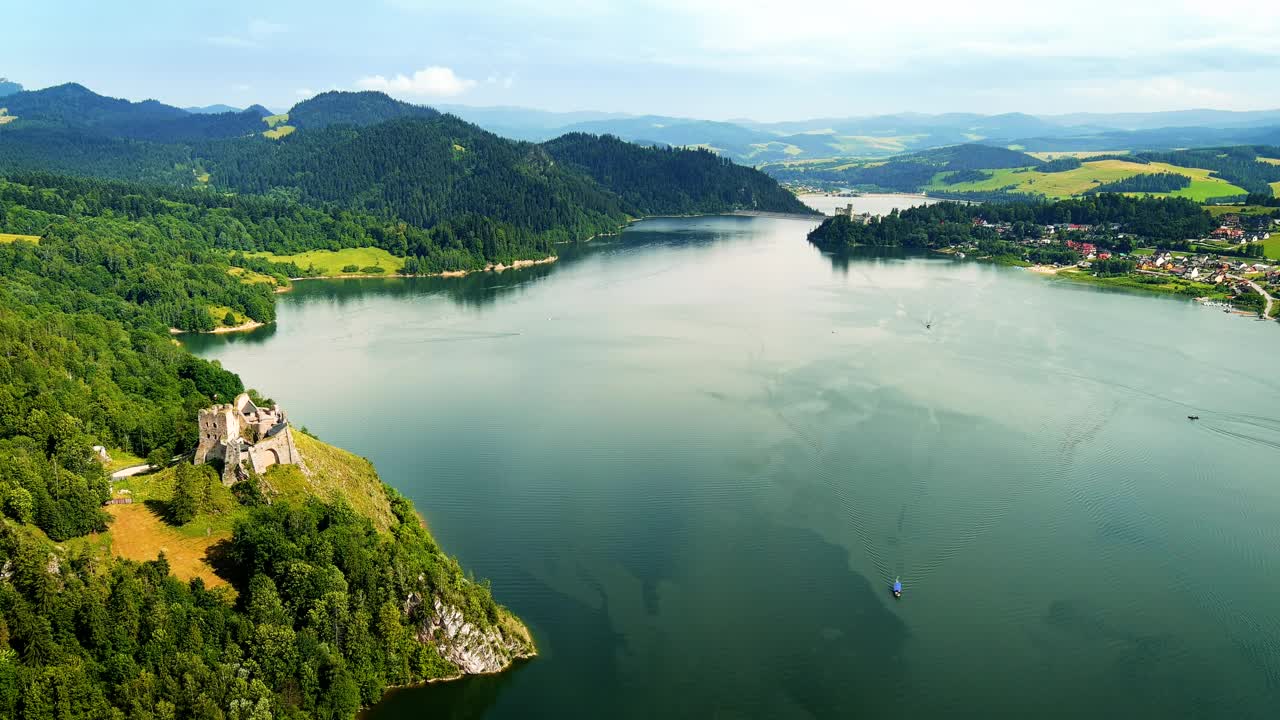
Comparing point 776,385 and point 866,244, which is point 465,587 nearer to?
point 776,385

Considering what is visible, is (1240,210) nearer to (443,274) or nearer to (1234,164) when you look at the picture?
(1234,164)

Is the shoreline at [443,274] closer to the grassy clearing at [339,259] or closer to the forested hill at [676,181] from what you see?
the grassy clearing at [339,259]

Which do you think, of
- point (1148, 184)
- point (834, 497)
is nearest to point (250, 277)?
point (834, 497)

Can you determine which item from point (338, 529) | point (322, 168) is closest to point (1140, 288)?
point (338, 529)

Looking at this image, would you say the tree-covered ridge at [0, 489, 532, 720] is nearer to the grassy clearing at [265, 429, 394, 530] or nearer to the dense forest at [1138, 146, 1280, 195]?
the grassy clearing at [265, 429, 394, 530]

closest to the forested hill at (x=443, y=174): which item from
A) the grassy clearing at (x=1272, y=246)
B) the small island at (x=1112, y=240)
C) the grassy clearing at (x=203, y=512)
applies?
the small island at (x=1112, y=240)

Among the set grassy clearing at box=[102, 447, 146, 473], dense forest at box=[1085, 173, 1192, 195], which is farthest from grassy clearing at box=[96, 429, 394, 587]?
dense forest at box=[1085, 173, 1192, 195]
